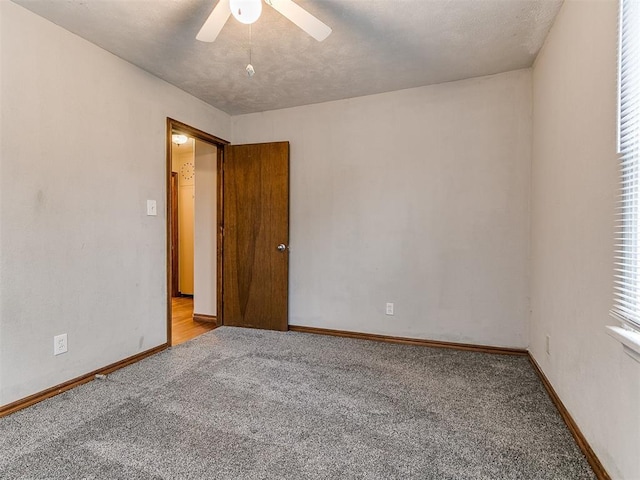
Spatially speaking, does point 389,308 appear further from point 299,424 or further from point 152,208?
point 152,208

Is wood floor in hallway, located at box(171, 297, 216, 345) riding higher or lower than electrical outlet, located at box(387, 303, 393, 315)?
lower

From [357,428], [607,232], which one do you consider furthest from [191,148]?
[607,232]

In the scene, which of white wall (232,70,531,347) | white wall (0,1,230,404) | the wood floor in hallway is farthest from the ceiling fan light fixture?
the wood floor in hallway

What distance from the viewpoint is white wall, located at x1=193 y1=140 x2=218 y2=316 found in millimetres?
4035

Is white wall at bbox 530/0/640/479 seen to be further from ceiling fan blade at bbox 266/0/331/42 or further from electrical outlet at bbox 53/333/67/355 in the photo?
electrical outlet at bbox 53/333/67/355

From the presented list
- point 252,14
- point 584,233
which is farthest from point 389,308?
point 252,14

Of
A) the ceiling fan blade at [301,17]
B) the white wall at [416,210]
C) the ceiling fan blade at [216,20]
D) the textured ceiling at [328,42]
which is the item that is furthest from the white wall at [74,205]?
the ceiling fan blade at [301,17]

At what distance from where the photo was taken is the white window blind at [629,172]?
1227 millimetres

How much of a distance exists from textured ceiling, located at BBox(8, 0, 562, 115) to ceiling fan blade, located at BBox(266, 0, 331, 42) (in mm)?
310

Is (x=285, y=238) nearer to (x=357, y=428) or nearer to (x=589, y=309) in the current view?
(x=357, y=428)

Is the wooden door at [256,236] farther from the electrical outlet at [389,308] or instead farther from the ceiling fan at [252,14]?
the ceiling fan at [252,14]

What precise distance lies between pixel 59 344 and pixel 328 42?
9.12 ft

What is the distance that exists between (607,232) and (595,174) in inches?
12.2

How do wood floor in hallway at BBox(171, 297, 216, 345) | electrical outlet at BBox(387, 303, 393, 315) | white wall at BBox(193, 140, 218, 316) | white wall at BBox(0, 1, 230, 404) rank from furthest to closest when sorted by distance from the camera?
1. white wall at BBox(193, 140, 218, 316)
2. wood floor in hallway at BBox(171, 297, 216, 345)
3. electrical outlet at BBox(387, 303, 393, 315)
4. white wall at BBox(0, 1, 230, 404)
